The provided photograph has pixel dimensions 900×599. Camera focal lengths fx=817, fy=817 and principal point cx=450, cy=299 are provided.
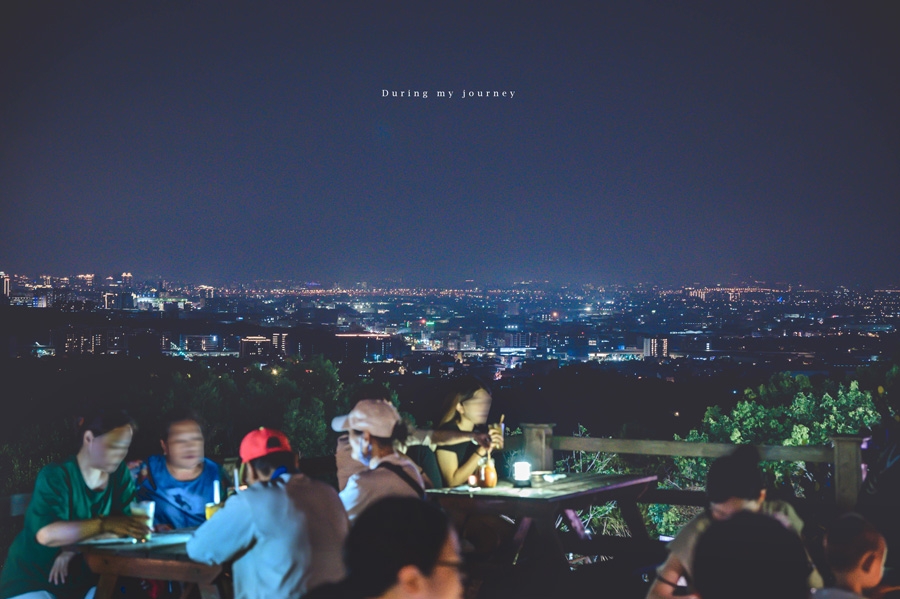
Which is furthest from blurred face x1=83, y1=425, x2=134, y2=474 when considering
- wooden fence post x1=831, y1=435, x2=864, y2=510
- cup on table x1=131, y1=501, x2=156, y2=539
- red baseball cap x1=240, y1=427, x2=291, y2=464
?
wooden fence post x1=831, y1=435, x2=864, y2=510

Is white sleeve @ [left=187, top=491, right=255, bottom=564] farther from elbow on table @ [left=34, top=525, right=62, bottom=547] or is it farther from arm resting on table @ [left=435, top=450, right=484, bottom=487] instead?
arm resting on table @ [left=435, top=450, right=484, bottom=487]

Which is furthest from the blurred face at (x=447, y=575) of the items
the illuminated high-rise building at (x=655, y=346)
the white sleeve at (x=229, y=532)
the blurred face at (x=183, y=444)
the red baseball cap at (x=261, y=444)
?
the illuminated high-rise building at (x=655, y=346)

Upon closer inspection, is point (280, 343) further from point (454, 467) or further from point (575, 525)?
point (454, 467)

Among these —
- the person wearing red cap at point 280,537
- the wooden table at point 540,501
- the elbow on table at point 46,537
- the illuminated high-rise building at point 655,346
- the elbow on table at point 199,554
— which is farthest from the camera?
the illuminated high-rise building at point 655,346

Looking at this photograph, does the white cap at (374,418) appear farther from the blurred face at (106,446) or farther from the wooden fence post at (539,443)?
the wooden fence post at (539,443)

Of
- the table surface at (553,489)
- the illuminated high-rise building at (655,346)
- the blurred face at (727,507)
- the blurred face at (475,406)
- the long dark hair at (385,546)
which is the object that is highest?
the long dark hair at (385,546)
